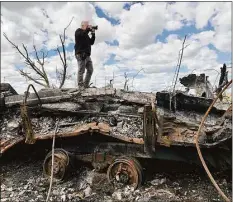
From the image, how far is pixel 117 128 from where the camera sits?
224 inches

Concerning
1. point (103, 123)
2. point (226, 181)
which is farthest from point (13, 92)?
point (226, 181)

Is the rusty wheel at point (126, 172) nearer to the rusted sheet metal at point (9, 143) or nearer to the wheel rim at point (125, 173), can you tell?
the wheel rim at point (125, 173)

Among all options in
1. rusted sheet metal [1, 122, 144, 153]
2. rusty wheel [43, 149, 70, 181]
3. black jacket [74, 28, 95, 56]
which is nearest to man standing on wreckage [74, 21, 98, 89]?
black jacket [74, 28, 95, 56]

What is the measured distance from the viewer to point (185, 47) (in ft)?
21.0

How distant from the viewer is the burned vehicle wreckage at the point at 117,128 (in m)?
5.07

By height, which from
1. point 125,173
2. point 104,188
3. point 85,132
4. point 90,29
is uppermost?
point 90,29

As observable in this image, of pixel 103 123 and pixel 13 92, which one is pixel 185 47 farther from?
pixel 13 92

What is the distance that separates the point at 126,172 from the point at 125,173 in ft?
0.08

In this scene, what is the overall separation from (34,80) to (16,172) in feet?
38.3

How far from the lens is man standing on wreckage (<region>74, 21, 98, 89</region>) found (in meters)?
7.89

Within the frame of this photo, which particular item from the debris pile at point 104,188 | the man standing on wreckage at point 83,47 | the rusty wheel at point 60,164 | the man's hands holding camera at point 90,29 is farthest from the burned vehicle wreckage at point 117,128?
the man's hands holding camera at point 90,29

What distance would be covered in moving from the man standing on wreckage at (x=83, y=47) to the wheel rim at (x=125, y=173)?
3.12 meters

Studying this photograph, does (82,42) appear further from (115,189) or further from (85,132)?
(115,189)

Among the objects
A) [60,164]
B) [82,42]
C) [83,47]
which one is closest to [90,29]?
[82,42]
